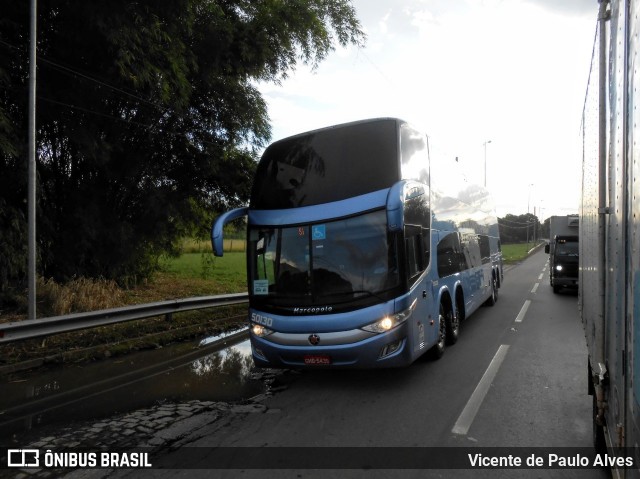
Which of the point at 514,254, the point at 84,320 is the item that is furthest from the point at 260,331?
the point at 514,254

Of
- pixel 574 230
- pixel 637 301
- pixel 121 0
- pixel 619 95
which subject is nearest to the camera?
pixel 637 301

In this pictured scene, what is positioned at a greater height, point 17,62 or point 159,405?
point 17,62

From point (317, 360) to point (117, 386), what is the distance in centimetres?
292

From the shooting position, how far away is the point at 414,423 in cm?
476

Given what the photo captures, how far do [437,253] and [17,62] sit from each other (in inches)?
371

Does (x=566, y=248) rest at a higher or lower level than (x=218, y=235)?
lower

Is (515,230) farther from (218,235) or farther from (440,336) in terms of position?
(218,235)

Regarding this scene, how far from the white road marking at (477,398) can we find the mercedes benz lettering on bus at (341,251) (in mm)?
865

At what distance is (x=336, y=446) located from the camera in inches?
168

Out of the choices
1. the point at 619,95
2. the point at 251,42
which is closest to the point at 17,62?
the point at 251,42

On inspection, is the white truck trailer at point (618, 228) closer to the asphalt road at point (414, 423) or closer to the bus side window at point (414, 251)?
the asphalt road at point (414, 423)

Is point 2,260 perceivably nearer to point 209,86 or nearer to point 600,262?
point 209,86

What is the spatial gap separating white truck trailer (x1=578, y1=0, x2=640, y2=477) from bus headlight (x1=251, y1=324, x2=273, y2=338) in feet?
12.5

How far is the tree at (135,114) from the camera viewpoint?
962cm
